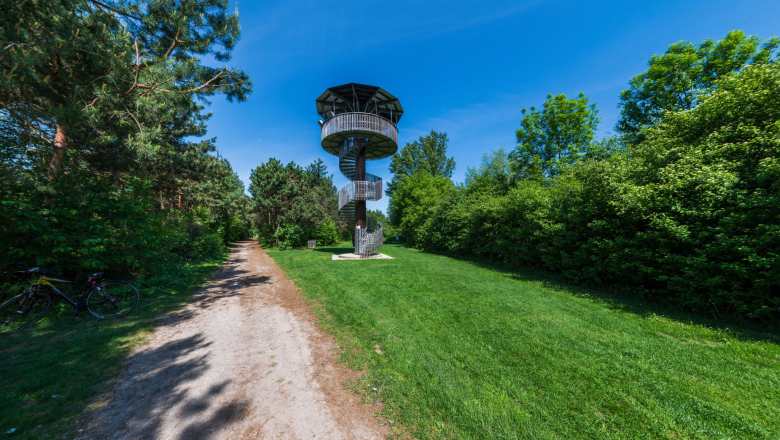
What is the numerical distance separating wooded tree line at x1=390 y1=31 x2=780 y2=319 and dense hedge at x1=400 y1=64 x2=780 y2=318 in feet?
0.08

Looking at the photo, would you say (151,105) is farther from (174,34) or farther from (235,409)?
(235,409)

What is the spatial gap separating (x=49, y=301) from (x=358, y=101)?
14894mm

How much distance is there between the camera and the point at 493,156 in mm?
24875

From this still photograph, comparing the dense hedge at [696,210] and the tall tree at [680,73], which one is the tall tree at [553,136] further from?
the dense hedge at [696,210]

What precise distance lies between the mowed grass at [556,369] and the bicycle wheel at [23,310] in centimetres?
509

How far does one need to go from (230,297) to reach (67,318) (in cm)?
278

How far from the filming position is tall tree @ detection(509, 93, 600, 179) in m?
16.4

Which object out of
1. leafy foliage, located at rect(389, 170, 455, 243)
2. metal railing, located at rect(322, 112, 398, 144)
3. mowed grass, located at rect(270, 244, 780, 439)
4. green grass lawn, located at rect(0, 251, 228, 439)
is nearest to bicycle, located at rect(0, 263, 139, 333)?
green grass lawn, located at rect(0, 251, 228, 439)

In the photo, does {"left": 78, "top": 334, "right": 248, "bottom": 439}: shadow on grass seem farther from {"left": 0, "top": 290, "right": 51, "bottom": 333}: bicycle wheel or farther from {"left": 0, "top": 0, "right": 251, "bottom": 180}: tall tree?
{"left": 0, "top": 0, "right": 251, "bottom": 180}: tall tree

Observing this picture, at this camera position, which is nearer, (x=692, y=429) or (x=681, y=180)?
(x=692, y=429)

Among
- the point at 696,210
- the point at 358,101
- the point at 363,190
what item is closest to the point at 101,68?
the point at 363,190

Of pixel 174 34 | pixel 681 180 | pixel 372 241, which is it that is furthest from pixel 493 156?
pixel 174 34

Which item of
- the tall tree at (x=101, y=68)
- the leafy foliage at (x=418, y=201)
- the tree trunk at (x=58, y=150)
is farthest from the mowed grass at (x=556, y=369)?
the leafy foliage at (x=418, y=201)

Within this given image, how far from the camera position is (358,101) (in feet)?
49.9
